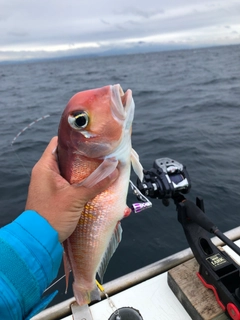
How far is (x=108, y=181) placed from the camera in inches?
63.8

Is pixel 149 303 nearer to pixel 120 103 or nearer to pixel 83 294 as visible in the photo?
pixel 83 294

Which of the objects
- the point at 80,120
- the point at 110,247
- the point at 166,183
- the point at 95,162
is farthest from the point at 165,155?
the point at 80,120

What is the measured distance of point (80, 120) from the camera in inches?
60.7

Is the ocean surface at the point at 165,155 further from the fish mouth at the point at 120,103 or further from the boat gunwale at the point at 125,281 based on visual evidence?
the fish mouth at the point at 120,103

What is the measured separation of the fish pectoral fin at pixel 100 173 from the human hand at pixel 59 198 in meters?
0.03

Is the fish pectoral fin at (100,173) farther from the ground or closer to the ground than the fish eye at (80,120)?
closer to the ground

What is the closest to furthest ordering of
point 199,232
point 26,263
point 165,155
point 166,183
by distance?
point 26,263 → point 166,183 → point 199,232 → point 165,155

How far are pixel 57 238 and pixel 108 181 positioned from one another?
41 cm

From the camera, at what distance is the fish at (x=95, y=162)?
155cm

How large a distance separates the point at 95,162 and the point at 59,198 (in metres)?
0.29

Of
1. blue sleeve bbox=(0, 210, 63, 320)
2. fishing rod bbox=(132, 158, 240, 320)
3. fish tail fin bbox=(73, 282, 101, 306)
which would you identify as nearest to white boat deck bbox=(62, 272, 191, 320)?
fishing rod bbox=(132, 158, 240, 320)

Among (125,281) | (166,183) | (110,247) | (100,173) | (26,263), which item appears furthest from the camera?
(125,281)

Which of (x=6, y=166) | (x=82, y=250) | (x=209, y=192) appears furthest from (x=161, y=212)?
(x=6, y=166)

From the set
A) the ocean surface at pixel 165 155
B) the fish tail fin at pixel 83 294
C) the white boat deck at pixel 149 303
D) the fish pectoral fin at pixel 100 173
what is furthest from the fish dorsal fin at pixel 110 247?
the ocean surface at pixel 165 155
